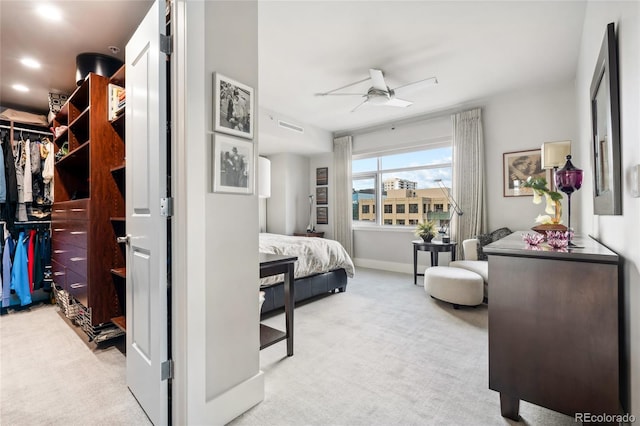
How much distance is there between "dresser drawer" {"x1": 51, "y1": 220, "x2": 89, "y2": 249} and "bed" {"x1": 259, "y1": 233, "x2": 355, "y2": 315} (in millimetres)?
1554

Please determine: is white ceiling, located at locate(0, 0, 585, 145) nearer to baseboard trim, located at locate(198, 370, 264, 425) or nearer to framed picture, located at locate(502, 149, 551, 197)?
framed picture, located at locate(502, 149, 551, 197)

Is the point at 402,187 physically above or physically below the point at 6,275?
above

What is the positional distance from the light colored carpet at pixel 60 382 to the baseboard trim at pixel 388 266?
14.5ft

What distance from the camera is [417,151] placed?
543 centimetres

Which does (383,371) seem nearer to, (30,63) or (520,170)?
(520,170)

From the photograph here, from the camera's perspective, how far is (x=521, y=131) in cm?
425

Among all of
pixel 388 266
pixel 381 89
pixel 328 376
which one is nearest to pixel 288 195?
pixel 388 266

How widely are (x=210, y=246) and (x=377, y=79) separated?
279 centimetres

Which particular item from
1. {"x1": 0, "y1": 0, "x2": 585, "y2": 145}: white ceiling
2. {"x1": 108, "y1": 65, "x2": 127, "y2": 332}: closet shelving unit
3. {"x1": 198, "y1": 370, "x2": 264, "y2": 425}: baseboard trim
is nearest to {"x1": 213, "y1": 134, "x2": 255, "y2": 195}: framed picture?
{"x1": 0, "y1": 0, "x2": 585, "y2": 145}: white ceiling

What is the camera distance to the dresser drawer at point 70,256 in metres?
2.37

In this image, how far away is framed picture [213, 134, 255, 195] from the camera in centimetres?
151

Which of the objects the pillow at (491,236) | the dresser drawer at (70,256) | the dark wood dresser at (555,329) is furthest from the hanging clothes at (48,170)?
the pillow at (491,236)

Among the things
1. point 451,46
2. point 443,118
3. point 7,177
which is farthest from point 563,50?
point 7,177

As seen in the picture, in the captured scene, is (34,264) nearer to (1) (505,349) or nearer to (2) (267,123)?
(2) (267,123)
